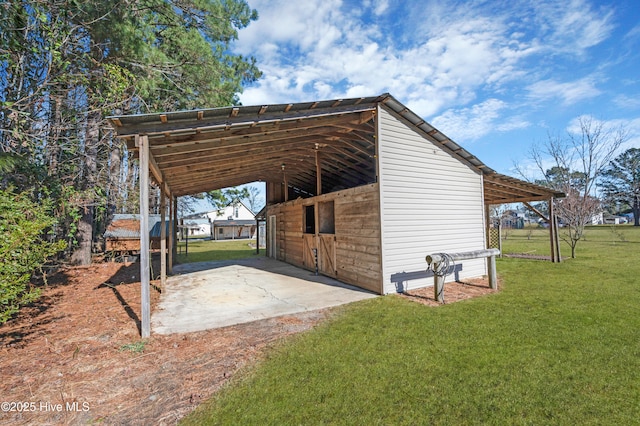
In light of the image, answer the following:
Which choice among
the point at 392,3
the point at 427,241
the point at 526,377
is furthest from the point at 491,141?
the point at 526,377

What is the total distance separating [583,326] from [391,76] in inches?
344

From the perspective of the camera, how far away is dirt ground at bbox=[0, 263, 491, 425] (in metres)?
2.40

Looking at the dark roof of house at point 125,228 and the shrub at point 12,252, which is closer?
the shrub at point 12,252

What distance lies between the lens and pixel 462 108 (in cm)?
1173

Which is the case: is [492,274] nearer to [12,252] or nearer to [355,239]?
[355,239]

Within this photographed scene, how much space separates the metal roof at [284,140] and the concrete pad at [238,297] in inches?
111

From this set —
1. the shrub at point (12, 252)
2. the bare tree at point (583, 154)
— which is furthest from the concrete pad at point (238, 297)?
the bare tree at point (583, 154)

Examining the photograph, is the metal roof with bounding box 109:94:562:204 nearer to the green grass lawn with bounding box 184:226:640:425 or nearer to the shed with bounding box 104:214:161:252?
the shed with bounding box 104:214:161:252

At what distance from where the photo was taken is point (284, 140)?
6797mm

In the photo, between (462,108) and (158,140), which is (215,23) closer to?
(158,140)

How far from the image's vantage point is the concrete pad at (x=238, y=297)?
15.6 ft

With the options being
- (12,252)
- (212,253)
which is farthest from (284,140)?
(212,253)

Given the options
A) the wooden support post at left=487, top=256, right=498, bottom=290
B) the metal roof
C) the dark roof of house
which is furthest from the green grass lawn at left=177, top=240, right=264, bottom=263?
the wooden support post at left=487, top=256, right=498, bottom=290

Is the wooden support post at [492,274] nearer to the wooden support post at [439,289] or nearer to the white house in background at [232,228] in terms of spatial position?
the wooden support post at [439,289]
